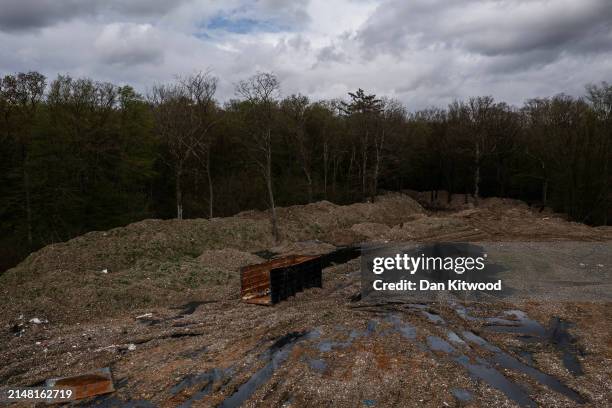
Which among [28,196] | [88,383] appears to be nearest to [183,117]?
[28,196]

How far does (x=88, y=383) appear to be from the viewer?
948 centimetres

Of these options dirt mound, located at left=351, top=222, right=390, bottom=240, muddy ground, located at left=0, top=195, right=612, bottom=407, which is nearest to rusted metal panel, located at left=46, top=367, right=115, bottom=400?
muddy ground, located at left=0, top=195, right=612, bottom=407

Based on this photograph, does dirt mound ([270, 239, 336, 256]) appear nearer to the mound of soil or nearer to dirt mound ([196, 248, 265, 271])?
the mound of soil

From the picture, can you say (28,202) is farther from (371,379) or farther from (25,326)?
(371,379)

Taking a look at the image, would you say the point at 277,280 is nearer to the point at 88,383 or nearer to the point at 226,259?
the point at 226,259

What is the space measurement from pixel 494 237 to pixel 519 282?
10.7 meters

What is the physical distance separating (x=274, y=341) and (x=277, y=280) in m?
3.89

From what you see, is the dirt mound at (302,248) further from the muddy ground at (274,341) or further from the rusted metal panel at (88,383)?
the rusted metal panel at (88,383)

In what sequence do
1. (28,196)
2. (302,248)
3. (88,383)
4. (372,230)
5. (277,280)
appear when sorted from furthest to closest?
(372,230) → (28,196) → (302,248) → (277,280) → (88,383)

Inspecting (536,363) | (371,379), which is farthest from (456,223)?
(371,379)

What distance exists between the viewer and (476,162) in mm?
49125

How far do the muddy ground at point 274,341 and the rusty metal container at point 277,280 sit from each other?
464mm

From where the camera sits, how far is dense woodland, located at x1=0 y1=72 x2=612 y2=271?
27.7 metres

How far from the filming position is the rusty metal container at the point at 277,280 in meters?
15.3
